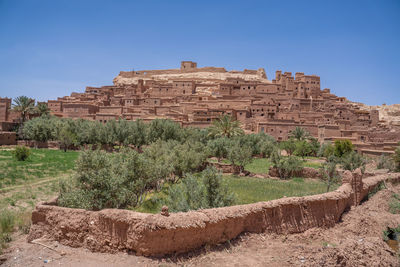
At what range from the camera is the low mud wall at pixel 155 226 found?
630 centimetres

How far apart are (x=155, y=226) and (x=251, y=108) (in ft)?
135

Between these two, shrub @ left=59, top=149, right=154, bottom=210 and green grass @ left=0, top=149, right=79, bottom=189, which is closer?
shrub @ left=59, top=149, right=154, bottom=210

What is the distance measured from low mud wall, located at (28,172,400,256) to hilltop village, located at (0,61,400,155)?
28.7m

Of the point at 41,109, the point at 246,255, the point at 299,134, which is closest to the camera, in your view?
the point at 246,255

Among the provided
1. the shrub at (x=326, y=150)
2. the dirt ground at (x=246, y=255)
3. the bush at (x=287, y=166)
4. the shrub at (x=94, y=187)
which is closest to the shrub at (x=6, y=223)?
the dirt ground at (x=246, y=255)

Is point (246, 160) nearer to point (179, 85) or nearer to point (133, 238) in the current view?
point (133, 238)

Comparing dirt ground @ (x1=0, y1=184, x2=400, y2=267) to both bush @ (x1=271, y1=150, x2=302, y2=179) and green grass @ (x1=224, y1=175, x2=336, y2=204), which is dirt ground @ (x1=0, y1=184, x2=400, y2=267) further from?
bush @ (x1=271, y1=150, x2=302, y2=179)

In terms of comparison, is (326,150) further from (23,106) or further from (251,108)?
(23,106)

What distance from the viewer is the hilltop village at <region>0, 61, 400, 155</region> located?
4062 cm

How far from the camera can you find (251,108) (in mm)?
45750

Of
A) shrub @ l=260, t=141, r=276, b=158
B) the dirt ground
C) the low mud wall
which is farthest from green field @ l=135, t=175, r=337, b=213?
shrub @ l=260, t=141, r=276, b=158

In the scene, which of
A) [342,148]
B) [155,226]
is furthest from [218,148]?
[155,226]

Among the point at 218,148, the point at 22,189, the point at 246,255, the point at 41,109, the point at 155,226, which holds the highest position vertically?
the point at 41,109

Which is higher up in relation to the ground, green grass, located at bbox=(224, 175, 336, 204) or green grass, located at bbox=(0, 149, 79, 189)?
green grass, located at bbox=(0, 149, 79, 189)
